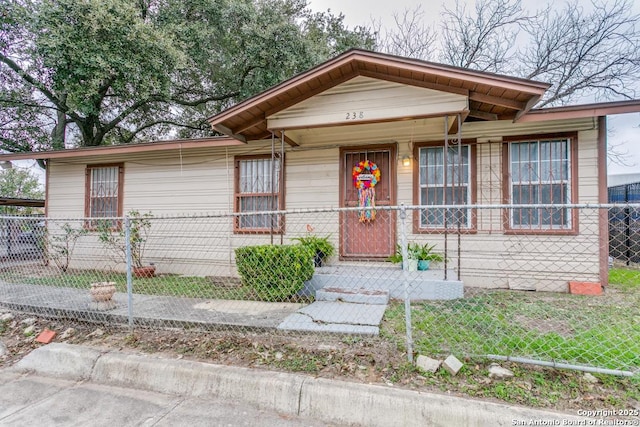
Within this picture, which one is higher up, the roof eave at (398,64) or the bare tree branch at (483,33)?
the bare tree branch at (483,33)

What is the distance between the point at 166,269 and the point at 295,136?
4341 mm

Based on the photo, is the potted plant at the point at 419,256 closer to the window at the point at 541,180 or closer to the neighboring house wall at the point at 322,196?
the neighboring house wall at the point at 322,196

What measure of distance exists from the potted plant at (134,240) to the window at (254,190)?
2.01 metres

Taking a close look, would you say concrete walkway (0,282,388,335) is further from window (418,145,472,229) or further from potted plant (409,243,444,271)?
window (418,145,472,229)

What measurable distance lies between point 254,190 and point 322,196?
158 cm

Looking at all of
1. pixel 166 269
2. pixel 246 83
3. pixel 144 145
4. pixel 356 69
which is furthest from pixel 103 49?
pixel 356 69

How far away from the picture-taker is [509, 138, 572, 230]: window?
18.1ft

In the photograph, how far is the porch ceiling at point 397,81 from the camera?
4637 millimetres

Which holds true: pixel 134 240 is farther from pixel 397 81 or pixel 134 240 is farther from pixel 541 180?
pixel 541 180

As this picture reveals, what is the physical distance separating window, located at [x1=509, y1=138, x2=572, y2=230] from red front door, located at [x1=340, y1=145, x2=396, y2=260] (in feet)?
6.89

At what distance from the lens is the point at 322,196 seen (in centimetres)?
664

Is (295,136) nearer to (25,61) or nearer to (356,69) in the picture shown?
(356,69)

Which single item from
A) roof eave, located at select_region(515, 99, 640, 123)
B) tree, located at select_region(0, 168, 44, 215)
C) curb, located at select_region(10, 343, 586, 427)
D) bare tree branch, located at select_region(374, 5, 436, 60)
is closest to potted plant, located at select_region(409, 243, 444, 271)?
roof eave, located at select_region(515, 99, 640, 123)

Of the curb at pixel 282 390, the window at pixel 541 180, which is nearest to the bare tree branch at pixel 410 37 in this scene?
the window at pixel 541 180
